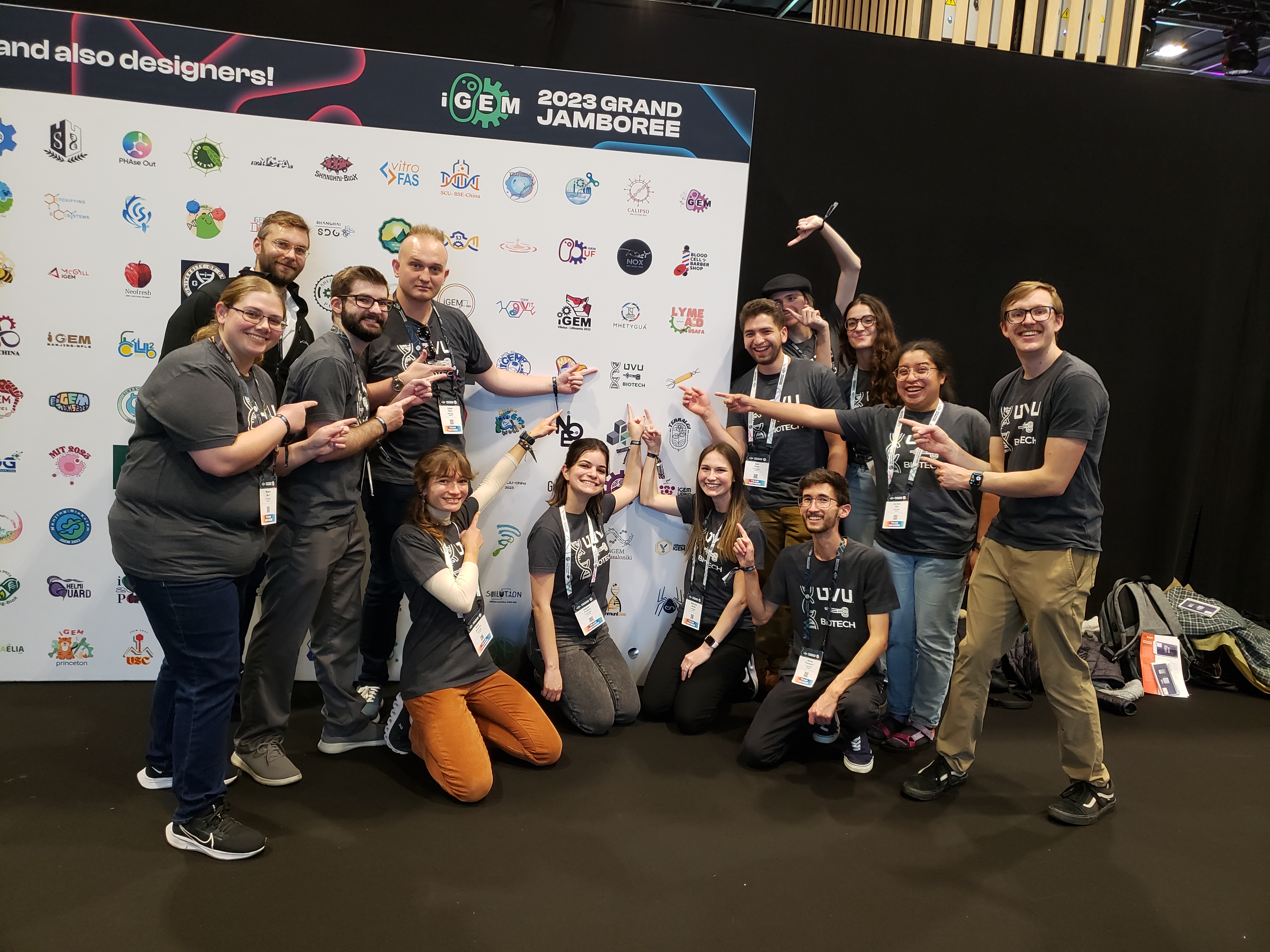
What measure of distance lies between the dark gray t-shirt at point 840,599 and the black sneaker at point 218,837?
2.00 meters

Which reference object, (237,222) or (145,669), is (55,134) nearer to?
(237,222)

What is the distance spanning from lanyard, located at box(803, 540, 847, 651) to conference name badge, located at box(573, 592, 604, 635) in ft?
2.90

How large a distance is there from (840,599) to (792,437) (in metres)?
0.79

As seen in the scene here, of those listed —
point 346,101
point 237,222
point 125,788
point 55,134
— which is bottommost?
point 125,788

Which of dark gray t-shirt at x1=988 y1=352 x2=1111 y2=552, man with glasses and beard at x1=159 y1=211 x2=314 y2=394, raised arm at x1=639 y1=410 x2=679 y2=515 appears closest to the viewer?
dark gray t-shirt at x1=988 y1=352 x2=1111 y2=552

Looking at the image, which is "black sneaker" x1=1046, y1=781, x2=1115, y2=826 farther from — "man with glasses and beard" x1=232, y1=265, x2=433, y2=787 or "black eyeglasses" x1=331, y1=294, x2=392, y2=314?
"black eyeglasses" x1=331, y1=294, x2=392, y2=314

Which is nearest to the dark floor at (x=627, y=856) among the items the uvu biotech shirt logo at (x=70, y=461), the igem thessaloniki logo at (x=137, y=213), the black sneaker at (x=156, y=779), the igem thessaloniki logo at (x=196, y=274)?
the black sneaker at (x=156, y=779)

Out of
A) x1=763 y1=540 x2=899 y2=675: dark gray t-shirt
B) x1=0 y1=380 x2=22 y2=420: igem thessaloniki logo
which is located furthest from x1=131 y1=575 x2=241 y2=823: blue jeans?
x1=763 y1=540 x2=899 y2=675: dark gray t-shirt

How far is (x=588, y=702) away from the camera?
3.30 m

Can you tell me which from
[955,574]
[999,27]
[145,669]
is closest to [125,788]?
[145,669]

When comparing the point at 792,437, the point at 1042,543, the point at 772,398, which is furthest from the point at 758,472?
the point at 1042,543

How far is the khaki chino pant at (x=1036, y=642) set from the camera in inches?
106

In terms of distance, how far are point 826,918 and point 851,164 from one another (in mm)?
3344

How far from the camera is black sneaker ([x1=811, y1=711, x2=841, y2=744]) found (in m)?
3.22
